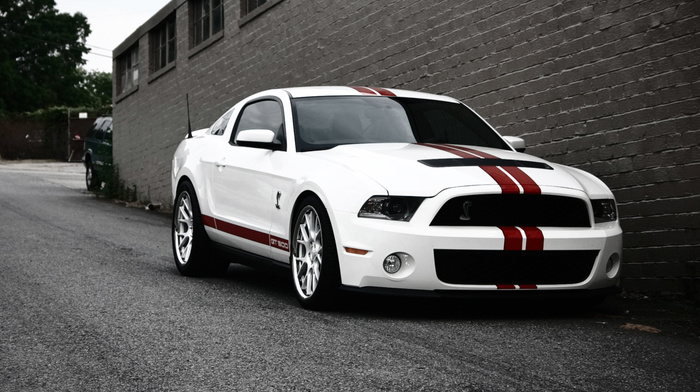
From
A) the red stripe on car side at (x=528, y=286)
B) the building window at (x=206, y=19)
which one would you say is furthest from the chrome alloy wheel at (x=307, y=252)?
the building window at (x=206, y=19)

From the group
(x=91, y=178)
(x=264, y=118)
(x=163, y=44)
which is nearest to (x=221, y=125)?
(x=264, y=118)

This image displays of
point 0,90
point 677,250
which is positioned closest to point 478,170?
point 677,250

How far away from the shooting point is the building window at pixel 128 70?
2528 cm

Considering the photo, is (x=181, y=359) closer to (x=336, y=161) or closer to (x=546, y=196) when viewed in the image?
(x=336, y=161)

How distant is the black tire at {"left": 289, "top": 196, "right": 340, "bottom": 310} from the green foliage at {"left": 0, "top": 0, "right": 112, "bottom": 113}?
5798 cm

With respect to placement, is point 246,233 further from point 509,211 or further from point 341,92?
point 509,211

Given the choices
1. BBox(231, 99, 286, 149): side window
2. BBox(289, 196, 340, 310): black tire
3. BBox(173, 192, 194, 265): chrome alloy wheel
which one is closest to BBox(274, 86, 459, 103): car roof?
BBox(231, 99, 286, 149): side window

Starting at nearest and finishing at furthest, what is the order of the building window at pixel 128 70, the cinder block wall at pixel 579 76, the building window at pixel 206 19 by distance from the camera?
1. the cinder block wall at pixel 579 76
2. the building window at pixel 206 19
3. the building window at pixel 128 70

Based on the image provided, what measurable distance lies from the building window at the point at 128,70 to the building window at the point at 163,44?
128 cm

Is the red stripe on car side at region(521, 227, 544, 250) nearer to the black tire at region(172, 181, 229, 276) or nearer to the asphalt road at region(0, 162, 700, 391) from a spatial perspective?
the asphalt road at region(0, 162, 700, 391)

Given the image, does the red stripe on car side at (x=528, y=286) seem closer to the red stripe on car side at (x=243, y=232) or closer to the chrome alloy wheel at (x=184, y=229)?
the red stripe on car side at (x=243, y=232)

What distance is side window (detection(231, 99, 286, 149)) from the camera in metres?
7.98

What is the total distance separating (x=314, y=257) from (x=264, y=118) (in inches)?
75.3

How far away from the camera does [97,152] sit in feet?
86.1
